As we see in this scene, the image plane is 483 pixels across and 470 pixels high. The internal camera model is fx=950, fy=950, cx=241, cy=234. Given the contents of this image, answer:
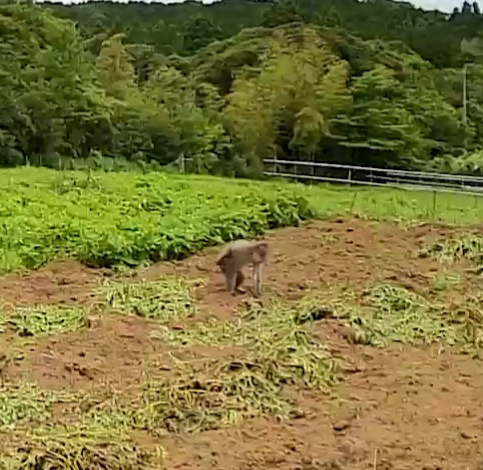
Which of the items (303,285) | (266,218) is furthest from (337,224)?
(303,285)

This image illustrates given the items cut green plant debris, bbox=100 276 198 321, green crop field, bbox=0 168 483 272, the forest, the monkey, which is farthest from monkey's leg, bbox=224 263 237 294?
the forest

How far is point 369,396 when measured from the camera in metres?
4.70

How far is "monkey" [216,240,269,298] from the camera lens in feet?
22.3

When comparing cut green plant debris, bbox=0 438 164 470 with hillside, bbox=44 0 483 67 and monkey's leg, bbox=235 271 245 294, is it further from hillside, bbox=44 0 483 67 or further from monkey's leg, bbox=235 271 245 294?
hillside, bbox=44 0 483 67

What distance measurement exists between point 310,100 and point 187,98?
336 centimetres

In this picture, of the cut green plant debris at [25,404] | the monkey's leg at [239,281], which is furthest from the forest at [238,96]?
the cut green plant debris at [25,404]

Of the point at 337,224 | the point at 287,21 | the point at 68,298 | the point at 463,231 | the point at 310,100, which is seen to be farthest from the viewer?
the point at 287,21

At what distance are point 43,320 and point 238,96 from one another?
18.3 m

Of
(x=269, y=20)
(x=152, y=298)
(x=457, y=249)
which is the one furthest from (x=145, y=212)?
(x=269, y=20)

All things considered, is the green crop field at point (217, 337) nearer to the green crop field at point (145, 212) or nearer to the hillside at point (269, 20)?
the green crop field at point (145, 212)

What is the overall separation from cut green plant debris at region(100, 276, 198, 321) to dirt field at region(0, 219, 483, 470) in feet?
0.38

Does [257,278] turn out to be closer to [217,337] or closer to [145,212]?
[217,337]

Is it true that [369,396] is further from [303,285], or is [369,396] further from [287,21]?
[287,21]

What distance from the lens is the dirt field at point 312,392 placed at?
396 centimetres
